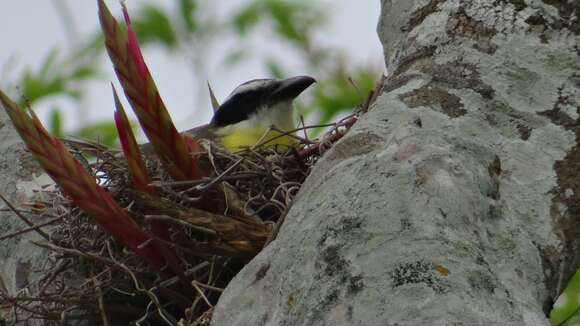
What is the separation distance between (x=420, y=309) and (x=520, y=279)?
38cm

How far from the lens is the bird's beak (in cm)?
502

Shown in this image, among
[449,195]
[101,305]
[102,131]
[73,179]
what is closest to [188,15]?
[102,131]

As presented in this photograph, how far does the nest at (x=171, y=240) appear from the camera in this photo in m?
3.19

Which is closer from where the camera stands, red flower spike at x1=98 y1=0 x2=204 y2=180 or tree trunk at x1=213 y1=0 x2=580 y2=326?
tree trunk at x1=213 y1=0 x2=580 y2=326

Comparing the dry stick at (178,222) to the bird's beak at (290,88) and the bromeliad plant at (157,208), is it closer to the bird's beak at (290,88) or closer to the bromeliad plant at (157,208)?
the bromeliad plant at (157,208)

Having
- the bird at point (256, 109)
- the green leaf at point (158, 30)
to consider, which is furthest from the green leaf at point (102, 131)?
the green leaf at point (158, 30)

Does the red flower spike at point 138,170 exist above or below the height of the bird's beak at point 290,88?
above

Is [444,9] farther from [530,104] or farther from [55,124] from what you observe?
[55,124]

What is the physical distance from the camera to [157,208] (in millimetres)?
3098

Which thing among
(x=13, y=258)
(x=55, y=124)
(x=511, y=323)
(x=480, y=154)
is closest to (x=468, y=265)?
(x=511, y=323)

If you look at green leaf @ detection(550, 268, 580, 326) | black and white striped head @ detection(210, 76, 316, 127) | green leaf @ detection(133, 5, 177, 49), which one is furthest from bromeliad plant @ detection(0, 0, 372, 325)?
green leaf @ detection(133, 5, 177, 49)

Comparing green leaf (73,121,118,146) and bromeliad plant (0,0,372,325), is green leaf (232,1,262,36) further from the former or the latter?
bromeliad plant (0,0,372,325)

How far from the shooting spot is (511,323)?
2107 mm

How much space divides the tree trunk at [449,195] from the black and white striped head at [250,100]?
2128mm
